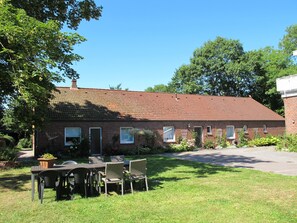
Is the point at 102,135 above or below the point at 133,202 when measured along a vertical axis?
above

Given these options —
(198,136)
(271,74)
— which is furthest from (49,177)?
(271,74)

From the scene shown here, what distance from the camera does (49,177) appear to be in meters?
9.39

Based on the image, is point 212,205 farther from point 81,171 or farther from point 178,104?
point 178,104

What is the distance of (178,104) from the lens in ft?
107

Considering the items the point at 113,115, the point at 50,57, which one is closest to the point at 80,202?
the point at 50,57

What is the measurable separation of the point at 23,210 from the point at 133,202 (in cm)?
287

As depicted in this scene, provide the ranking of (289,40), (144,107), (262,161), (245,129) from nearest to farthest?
(262,161)
(144,107)
(245,129)
(289,40)

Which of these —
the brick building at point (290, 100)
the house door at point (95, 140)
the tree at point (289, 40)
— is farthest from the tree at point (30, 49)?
the tree at point (289, 40)

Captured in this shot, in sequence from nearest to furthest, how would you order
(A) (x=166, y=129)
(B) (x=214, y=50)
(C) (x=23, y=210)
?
(C) (x=23, y=210) → (A) (x=166, y=129) → (B) (x=214, y=50)

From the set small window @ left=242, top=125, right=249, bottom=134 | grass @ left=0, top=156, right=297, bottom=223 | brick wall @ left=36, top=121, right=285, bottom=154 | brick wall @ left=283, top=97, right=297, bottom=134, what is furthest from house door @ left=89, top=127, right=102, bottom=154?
small window @ left=242, top=125, right=249, bottom=134

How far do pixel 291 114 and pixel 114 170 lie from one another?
1995 centimetres

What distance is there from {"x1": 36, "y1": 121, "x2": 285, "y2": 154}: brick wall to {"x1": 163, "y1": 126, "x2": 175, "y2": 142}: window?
0.31 metres

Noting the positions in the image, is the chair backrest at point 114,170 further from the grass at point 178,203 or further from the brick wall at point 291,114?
the brick wall at point 291,114

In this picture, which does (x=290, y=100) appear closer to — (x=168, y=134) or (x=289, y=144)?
(x=289, y=144)
